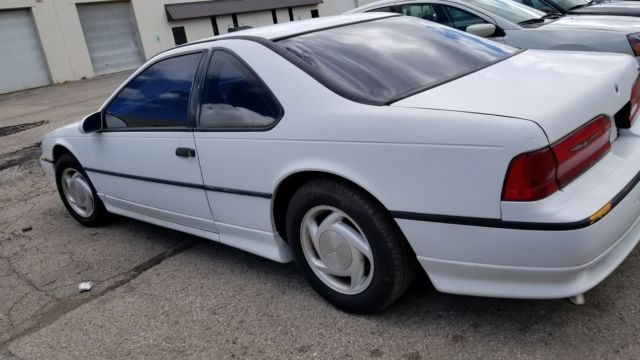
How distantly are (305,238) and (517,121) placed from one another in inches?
49.4

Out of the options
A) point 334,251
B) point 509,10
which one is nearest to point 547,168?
point 334,251

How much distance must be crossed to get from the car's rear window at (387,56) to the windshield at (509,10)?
2908 millimetres

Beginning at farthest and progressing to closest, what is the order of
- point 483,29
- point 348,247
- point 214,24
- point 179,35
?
point 214,24 < point 179,35 < point 483,29 < point 348,247

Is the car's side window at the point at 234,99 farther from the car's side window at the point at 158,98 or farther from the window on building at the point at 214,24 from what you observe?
the window on building at the point at 214,24

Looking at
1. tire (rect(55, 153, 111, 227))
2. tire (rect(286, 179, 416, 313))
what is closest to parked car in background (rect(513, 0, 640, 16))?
tire (rect(286, 179, 416, 313))

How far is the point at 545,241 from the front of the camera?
2.12m

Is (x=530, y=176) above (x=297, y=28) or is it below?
below

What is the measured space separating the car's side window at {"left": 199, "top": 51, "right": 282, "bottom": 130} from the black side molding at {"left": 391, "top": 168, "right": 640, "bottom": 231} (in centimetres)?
91

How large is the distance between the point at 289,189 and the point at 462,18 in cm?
419

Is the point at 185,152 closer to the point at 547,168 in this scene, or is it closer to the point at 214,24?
the point at 547,168

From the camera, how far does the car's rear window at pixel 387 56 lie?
2740mm

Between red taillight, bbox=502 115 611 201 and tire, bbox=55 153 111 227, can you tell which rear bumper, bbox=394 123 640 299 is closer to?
red taillight, bbox=502 115 611 201

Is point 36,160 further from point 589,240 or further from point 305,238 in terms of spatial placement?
point 589,240

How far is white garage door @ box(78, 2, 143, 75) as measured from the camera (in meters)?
22.7
